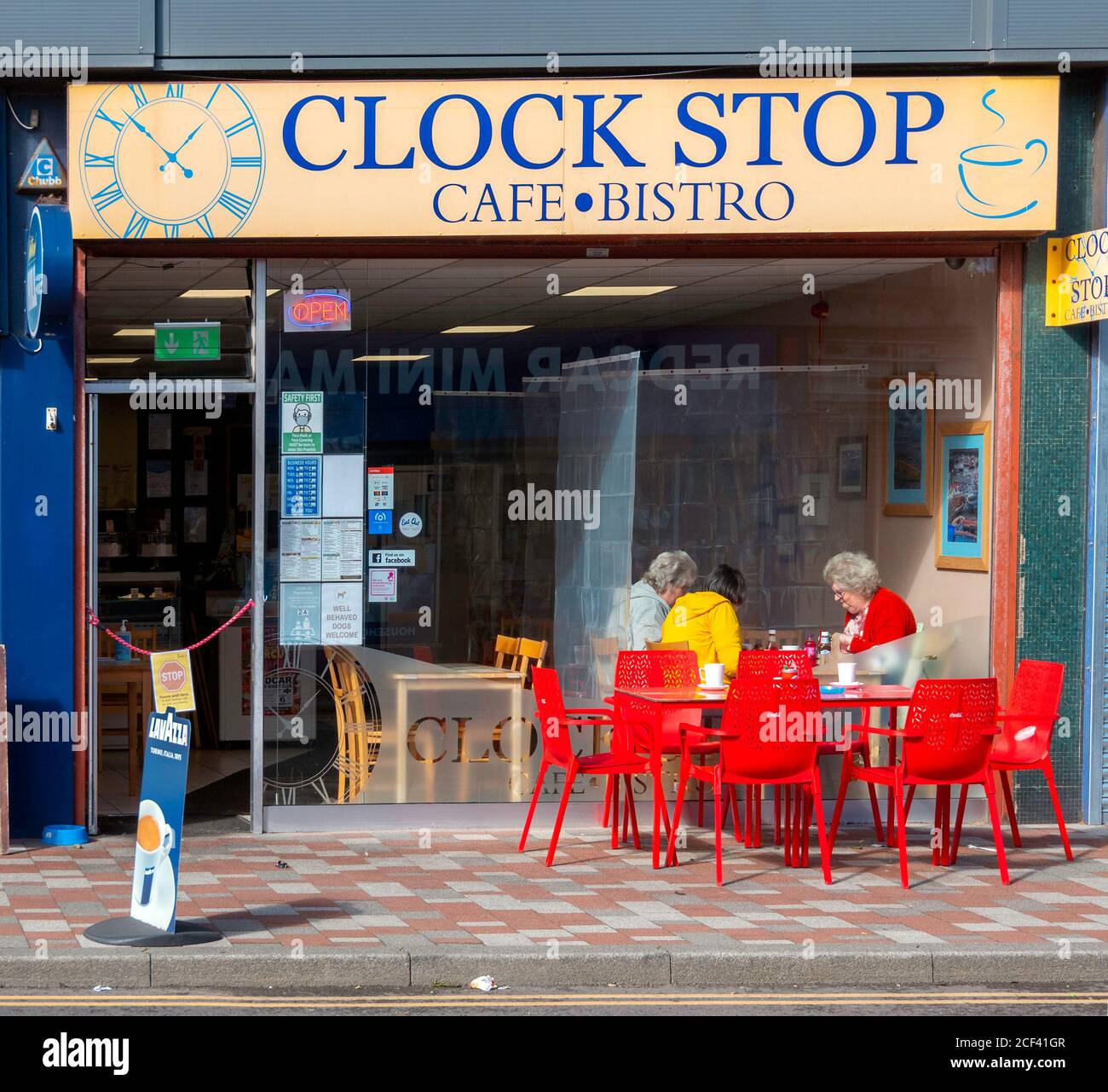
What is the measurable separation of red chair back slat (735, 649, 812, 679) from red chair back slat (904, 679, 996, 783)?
23.6 inches

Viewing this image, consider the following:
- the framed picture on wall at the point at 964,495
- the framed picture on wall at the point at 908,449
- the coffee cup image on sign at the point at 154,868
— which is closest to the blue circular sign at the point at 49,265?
the coffee cup image on sign at the point at 154,868

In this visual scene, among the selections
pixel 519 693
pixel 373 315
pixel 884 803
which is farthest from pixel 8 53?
pixel 884 803

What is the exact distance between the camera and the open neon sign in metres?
9.31

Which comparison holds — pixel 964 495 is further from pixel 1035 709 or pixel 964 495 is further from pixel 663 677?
pixel 663 677

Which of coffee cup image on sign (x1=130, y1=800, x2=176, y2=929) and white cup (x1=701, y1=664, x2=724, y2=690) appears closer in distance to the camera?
coffee cup image on sign (x1=130, y1=800, x2=176, y2=929)

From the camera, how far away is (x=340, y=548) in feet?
31.0

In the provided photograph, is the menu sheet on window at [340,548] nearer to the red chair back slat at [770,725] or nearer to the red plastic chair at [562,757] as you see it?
the red plastic chair at [562,757]

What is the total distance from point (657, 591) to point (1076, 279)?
→ 3173 mm

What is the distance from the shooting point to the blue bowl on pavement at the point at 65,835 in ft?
28.7

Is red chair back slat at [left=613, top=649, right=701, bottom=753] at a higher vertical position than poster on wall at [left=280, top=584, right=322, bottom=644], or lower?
lower

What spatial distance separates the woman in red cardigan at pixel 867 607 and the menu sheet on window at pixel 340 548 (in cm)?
305

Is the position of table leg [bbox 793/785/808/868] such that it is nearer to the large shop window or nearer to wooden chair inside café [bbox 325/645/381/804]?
the large shop window

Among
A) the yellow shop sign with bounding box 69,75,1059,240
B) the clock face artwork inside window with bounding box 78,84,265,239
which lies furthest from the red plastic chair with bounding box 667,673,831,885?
the clock face artwork inside window with bounding box 78,84,265,239

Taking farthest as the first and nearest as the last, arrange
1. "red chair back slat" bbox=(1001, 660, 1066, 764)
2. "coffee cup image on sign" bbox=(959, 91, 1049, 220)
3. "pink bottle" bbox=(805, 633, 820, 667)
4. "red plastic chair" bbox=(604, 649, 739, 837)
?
"pink bottle" bbox=(805, 633, 820, 667), "coffee cup image on sign" bbox=(959, 91, 1049, 220), "red plastic chair" bbox=(604, 649, 739, 837), "red chair back slat" bbox=(1001, 660, 1066, 764)
